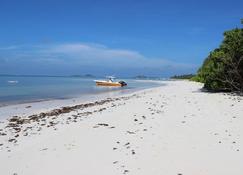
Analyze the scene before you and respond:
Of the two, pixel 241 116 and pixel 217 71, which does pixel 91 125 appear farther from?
pixel 217 71

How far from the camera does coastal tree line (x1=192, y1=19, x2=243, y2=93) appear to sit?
2312cm

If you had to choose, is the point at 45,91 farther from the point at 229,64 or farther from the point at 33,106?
the point at 229,64

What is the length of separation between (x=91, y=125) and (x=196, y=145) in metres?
4.15

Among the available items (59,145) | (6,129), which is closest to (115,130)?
(59,145)

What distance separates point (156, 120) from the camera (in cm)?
1102

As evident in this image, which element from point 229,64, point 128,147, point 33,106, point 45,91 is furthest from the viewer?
point 45,91

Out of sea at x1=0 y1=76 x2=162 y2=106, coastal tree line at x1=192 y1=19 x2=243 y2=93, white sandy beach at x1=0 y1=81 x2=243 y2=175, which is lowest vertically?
sea at x1=0 y1=76 x2=162 y2=106

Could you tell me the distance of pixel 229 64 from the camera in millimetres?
23500

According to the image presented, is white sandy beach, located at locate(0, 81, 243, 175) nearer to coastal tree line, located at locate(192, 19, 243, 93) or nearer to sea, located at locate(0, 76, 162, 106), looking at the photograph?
coastal tree line, located at locate(192, 19, 243, 93)

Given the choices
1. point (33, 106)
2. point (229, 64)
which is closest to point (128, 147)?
point (33, 106)

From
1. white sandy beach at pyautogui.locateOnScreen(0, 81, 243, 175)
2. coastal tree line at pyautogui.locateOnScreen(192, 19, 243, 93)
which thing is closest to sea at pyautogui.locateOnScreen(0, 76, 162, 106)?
coastal tree line at pyautogui.locateOnScreen(192, 19, 243, 93)

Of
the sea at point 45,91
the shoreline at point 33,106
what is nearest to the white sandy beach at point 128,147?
the shoreline at point 33,106

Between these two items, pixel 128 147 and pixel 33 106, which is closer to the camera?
pixel 128 147

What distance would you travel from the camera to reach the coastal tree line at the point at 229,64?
910 inches
